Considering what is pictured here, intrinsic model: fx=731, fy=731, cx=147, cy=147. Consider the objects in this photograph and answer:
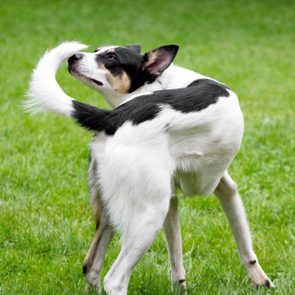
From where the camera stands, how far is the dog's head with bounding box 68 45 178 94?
3.98 meters

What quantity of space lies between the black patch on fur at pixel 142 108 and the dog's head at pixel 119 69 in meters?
0.43

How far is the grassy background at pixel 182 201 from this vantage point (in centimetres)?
415

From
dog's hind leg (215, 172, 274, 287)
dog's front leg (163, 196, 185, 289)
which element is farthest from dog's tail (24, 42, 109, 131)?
Answer: dog's hind leg (215, 172, 274, 287)

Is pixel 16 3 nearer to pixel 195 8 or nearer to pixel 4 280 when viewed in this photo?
pixel 195 8

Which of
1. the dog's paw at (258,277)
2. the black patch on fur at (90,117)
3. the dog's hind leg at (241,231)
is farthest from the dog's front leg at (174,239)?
the black patch on fur at (90,117)

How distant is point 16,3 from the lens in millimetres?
17781

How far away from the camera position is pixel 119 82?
157 inches

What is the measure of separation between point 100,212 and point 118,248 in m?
0.82

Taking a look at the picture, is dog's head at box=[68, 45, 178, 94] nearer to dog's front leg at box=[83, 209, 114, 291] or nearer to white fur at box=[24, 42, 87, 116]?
white fur at box=[24, 42, 87, 116]

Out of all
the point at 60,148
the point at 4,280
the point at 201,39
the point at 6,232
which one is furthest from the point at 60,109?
the point at 201,39

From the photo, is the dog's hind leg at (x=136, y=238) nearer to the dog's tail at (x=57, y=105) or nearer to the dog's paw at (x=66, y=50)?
the dog's tail at (x=57, y=105)

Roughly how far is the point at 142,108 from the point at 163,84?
0.59 m

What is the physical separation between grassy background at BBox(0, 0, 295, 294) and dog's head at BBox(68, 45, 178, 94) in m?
1.06

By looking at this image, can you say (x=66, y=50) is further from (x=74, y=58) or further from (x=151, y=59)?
(x=151, y=59)
